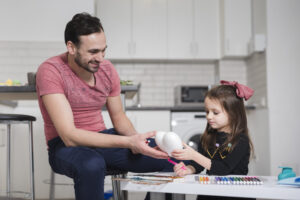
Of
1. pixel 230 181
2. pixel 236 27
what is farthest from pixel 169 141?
pixel 236 27

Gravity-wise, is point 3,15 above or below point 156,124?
above

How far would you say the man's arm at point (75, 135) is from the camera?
1502 mm

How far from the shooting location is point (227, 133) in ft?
6.32

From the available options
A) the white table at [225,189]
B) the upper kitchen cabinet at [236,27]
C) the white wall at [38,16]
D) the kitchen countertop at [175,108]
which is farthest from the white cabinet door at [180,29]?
the white table at [225,189]

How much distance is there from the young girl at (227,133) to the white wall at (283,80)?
6.51 ft

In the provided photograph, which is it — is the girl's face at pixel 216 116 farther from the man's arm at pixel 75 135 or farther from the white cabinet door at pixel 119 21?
the white cabinet door at pixel 119 21

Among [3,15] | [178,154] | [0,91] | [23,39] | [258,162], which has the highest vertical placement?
[3,15]

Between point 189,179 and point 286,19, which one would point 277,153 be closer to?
point 286,19

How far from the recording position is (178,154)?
4.75ft

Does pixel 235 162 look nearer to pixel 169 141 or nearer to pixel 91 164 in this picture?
pixel 169 141

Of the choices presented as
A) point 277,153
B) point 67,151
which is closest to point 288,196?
point 67,151

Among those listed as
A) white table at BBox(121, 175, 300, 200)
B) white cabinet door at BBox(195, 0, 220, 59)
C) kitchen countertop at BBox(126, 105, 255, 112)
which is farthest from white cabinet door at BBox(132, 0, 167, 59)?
white table at BBox(121, 175, 300, 200)

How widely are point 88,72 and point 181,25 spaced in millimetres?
3136

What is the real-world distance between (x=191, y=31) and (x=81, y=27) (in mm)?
3232
